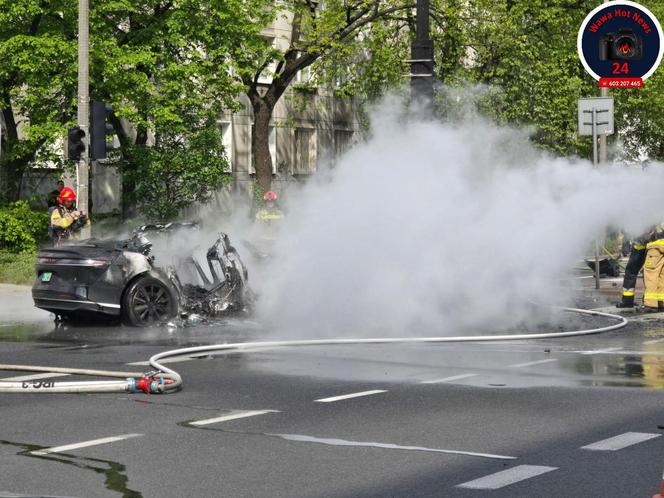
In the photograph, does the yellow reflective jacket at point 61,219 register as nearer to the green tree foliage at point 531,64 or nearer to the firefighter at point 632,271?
the firefighter at point 632,271

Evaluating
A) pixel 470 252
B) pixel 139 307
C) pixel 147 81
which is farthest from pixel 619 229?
pixel 147 81

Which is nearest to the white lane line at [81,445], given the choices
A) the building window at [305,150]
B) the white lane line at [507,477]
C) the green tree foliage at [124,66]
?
the white lane line at [507,477]

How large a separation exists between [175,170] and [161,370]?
2271 centimetres

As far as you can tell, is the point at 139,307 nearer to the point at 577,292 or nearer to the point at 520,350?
the point at 520,350

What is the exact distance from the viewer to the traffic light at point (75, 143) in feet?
76.9

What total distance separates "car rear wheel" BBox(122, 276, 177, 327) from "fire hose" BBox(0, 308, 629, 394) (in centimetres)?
277

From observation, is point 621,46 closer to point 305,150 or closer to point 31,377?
point 31,377

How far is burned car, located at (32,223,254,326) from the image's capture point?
16469 mm

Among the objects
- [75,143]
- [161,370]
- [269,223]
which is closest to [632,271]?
[269,223]

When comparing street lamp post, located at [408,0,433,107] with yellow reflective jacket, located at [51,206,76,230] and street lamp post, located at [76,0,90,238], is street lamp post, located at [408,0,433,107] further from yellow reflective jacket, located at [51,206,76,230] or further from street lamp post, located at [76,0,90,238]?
yellow reflective jacket, located at [51,206,76,230]

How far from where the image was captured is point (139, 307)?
1662 centimetres

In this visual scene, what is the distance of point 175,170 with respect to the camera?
33.9 m

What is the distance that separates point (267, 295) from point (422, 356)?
3.97m

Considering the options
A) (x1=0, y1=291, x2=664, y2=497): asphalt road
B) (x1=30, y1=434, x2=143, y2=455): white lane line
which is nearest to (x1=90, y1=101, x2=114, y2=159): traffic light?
(x1=0, y1=291, x2=664, y2=497): asphalt road
